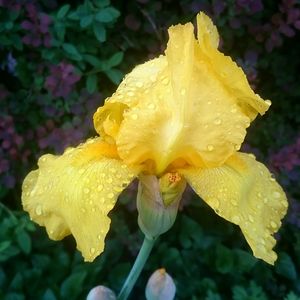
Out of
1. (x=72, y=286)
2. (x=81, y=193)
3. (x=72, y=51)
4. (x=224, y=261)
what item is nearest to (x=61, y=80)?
(x=72, y=51)

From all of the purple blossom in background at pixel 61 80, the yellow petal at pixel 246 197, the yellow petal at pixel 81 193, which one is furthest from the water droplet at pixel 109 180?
the purple blossom in background at pixel 61 80

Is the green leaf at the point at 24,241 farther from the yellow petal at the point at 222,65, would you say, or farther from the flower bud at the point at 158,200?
the yellow petal at the point at 222,65

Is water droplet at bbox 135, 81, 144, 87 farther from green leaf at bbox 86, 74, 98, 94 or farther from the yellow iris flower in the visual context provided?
green leaf at bbox 86, 74, 98, 94

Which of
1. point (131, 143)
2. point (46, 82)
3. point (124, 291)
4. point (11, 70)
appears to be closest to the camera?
point (131, 143)

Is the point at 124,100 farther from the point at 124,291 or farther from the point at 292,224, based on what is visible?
the point at 292,224

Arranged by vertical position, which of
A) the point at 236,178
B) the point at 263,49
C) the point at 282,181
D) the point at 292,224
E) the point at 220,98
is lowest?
the point at 292,224

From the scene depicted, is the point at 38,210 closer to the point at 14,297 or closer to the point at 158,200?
the point at 158,200

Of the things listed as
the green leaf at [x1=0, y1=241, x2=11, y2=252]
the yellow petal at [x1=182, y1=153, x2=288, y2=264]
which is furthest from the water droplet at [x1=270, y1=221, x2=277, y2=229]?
the green leaf at [x1=0, y1=241, x2=11, y2=252]

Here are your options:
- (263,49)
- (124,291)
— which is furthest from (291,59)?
(124,291)
